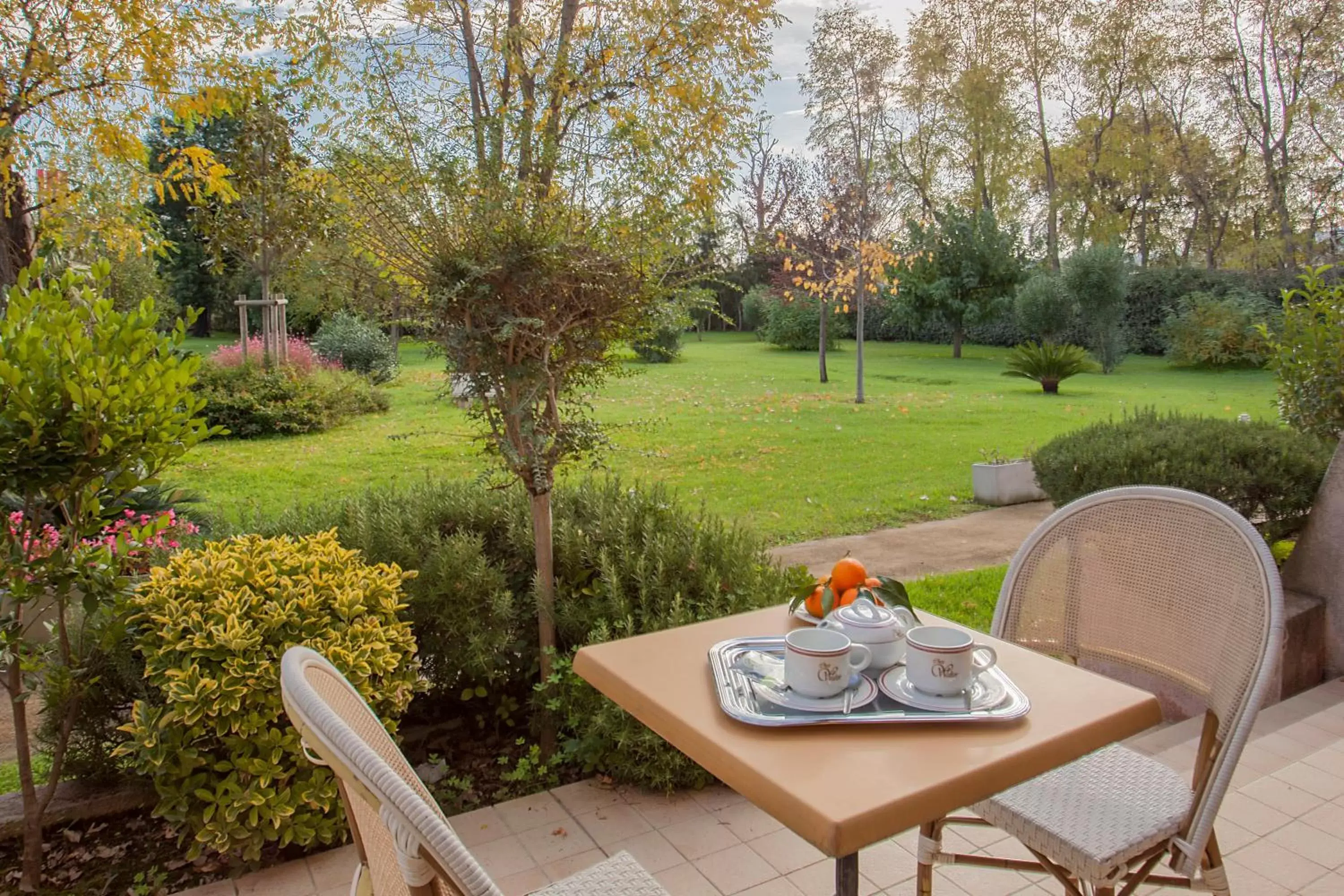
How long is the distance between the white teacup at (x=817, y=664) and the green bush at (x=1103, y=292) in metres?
18.0

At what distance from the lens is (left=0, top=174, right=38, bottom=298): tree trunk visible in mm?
4141

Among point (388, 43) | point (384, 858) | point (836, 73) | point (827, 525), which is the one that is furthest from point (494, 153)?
point (836, 73)

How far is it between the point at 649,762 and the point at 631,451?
682cm

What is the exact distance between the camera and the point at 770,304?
23109mm

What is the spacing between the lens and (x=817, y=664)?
53.4 inches

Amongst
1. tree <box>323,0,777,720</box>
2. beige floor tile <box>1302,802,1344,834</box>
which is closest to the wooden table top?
tree <box>323,0,777,720</box>

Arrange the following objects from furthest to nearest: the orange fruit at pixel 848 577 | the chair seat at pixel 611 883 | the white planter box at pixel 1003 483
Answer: the white planter box at pixel 1003 483, the orange fruit at pixel 848 577, the chair seat at pixel 611 883

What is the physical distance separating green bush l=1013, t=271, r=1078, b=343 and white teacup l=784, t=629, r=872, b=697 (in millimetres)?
19028

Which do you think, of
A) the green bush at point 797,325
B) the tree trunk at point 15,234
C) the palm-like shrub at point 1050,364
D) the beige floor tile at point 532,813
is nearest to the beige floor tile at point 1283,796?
the beige floor tile at point 532,813

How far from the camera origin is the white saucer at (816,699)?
133cm

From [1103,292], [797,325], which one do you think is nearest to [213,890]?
[1103,292]

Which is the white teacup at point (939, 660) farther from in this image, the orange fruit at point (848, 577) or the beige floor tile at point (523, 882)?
the beige floor tile at point (523, 882)

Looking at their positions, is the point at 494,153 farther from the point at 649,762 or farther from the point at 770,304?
the point at 770,304

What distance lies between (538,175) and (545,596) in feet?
4.34
